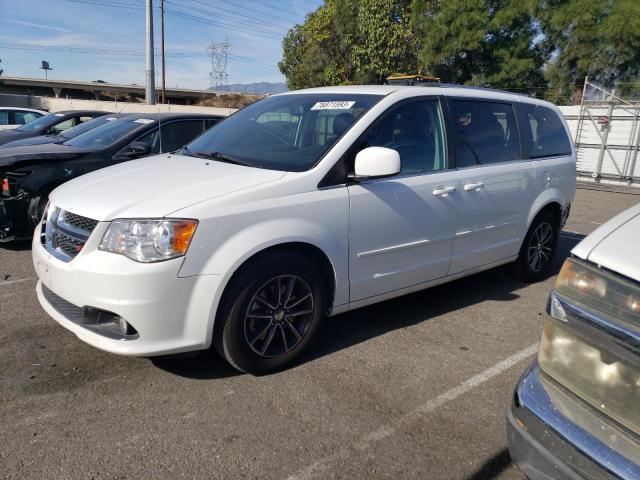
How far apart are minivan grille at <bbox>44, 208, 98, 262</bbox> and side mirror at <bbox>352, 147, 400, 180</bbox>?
1.58m

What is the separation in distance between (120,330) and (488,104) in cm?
346

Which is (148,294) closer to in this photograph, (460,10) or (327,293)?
(327,293)

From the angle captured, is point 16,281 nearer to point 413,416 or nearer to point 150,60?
point 413,416

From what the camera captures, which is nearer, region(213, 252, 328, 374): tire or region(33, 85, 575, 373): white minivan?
region(33, 85, 575, 373): white minivan

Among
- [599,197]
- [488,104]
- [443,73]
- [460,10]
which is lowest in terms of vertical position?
[599,197]

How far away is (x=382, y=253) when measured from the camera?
11.7 feet

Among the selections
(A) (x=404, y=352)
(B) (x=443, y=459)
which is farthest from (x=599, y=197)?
(B) (x=443, y=459)

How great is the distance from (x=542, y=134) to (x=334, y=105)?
2373 mm

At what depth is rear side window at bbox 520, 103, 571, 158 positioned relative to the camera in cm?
481

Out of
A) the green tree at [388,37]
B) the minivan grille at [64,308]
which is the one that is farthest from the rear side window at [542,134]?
the green tree at [388,37]

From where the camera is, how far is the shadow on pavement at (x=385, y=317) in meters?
3.31

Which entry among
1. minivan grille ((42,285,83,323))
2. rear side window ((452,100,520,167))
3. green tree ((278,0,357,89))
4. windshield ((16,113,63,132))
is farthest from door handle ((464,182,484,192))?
green tree ((278,0,357,89))

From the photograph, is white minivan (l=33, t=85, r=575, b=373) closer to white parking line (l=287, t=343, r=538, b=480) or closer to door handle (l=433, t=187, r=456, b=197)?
door handle (l=433, t=187, r=456, b=197)

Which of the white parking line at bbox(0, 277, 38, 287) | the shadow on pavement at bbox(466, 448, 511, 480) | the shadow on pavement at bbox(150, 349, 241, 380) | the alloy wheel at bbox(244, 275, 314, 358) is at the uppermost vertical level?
the alloy wheel at bbox(244, 275, 314, 358)
